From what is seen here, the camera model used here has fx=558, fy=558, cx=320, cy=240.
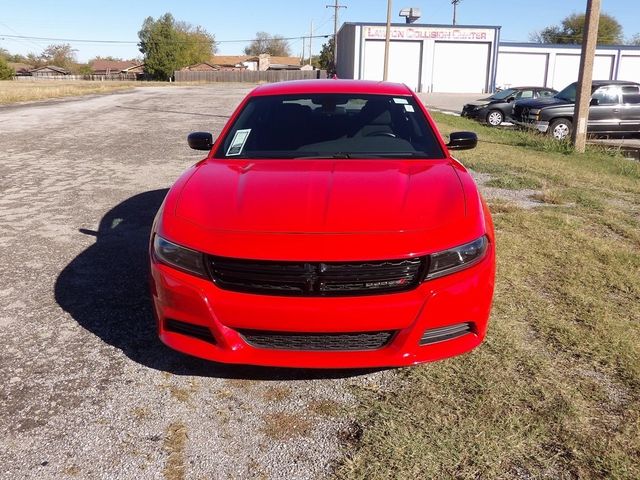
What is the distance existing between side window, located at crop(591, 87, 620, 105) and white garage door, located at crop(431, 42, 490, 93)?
30379mm

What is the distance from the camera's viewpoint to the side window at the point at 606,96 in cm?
1498

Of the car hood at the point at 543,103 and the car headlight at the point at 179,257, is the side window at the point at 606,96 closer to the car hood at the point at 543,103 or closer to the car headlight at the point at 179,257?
Result: the car hood at the point at 543,103

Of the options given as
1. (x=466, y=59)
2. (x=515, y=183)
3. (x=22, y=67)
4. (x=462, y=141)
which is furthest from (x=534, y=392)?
(x=22, y=67)

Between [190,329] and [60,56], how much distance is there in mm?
140193

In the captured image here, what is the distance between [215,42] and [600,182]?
4816 inches

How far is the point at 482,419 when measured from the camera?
2.58m

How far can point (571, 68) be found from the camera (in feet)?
149

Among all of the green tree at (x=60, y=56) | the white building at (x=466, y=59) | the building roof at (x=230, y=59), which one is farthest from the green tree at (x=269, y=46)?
the white building at (x=466, y=59)

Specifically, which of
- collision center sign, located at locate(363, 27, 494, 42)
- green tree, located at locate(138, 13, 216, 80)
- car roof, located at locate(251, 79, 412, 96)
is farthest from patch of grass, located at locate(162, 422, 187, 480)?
green tree, located at locate(138, 13, 216, 80)

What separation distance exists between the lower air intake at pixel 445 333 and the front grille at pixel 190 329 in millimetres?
1004

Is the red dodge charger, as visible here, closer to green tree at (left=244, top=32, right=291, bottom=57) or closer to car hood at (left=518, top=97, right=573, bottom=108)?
car hood at (left=518, top=97, right=573, bottom=108)

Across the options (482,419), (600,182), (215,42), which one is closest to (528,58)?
(600,182)

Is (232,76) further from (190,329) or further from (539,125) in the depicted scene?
(190,329)

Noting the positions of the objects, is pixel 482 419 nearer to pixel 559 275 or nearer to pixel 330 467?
pixel 330 467
